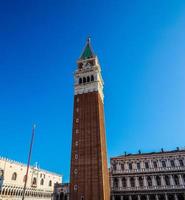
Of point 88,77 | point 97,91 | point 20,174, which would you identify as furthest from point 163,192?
point 20,174

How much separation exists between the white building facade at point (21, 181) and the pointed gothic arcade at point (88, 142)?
58.4ft

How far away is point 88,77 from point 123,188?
25.5m

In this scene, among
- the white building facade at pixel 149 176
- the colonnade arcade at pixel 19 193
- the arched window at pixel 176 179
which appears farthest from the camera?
the colonnade arcade at pixel 19 193

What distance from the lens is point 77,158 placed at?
128ft

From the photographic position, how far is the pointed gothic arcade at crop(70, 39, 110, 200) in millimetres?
35750

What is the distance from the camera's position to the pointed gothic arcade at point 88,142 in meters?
35.8

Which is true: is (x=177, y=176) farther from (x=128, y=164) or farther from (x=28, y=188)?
(x=28, y=188)

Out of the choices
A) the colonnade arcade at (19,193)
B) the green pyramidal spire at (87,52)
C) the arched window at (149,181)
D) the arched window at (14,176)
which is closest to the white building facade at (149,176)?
the arched window at (149,181)

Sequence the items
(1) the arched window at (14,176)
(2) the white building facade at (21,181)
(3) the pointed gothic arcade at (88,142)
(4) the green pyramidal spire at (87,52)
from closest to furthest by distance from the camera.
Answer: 1. (3) the pointed gothic arcade at (88,142)
2. (2) the white building facade at (21,181)
3. (4) the green pyramidal spire at (87,52)
4. (1) the arched window at (14,176)

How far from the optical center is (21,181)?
56281mm

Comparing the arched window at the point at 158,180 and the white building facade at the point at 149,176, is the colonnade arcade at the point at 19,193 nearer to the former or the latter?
the white building facade at the point at 149,176

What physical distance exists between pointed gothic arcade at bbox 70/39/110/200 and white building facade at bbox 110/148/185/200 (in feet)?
16.3

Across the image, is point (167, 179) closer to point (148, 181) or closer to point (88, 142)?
point (148, 181)

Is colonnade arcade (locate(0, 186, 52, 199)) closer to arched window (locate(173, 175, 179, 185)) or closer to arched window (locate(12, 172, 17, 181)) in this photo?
arched window (locate(12, 172, 17, 181))
